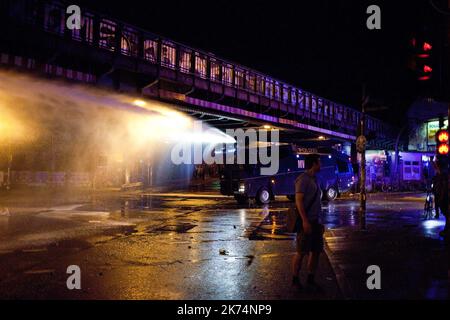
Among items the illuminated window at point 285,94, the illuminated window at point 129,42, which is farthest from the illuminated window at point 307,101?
the illuminated window at point 129,42

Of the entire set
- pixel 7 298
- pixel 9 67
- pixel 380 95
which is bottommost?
pixel 7 298

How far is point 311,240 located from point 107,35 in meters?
17.4

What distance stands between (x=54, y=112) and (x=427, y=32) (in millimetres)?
27875

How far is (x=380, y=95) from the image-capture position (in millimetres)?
11273

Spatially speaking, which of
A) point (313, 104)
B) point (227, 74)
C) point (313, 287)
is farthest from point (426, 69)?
point (313, 104)

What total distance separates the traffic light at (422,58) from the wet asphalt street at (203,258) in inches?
130

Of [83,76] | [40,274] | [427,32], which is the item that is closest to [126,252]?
[40,274]

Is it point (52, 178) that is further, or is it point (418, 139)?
point (418, 139)

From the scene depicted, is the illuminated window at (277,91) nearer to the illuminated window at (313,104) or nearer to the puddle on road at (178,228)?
the illuminated window at (313,104)

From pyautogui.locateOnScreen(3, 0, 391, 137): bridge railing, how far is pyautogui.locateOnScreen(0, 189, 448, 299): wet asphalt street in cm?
740

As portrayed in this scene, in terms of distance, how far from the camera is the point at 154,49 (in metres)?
23.1

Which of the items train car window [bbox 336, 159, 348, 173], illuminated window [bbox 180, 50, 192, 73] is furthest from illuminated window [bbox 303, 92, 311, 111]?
illuminated window [bbox 180, 50, 192, 73]

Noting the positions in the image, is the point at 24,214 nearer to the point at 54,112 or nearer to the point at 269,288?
the point at 269,288

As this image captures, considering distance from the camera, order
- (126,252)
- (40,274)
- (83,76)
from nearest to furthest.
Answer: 1. (40,274)
2. (126,252)
3. (83,76)
